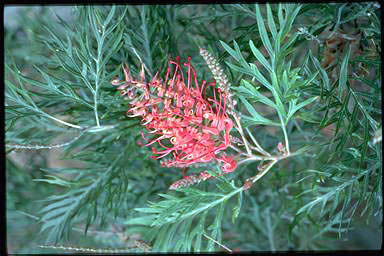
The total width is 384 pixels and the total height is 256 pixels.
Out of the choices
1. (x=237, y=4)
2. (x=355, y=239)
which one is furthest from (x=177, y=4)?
(x=355, y=239)

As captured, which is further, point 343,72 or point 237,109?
point 237,109

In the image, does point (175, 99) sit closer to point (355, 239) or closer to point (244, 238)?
point (244, 238)

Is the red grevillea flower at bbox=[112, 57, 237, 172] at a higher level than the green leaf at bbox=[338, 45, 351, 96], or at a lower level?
lower

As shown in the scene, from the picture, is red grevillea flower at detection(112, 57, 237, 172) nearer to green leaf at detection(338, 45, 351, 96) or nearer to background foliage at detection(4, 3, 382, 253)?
background foliage at detection(4, 3, 382, 253)

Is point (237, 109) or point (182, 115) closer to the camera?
point (182, 115)

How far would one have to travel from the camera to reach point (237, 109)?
70cm

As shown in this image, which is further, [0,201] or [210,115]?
[0,201]

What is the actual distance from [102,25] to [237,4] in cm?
29

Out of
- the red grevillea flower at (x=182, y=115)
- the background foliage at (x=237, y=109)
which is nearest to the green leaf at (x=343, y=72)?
the background foliage at (x=237, y=109)

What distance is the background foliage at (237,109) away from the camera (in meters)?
0.60

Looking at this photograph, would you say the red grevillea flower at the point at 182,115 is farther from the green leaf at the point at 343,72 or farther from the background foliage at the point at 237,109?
the green leaf at the point at 343,72

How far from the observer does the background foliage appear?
0.60 m

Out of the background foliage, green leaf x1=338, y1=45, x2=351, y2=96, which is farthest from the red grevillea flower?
green leaf x1=338, y1=45, x2=351, y2=96

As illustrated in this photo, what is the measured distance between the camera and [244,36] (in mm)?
657
